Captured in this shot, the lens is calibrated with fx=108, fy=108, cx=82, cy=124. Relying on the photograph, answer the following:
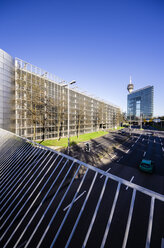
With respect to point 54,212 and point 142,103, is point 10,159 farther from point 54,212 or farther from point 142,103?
point 142,103

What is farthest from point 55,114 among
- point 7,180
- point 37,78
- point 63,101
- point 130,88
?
point 130,88

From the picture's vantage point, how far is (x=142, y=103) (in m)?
111

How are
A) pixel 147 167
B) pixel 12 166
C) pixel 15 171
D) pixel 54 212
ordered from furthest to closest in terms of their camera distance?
pixel 147 167 < pixel 54 212 < pixel 12 166 < pixel 15 171

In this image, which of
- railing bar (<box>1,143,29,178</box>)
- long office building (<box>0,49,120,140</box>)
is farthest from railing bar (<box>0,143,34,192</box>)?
long office building (<box>0,49,120,140</box>)

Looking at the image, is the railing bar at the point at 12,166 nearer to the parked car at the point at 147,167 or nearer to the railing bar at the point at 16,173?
the railing bar at the point at 16,173

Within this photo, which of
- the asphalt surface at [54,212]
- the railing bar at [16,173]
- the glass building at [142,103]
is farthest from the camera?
the glass building at [142,103]

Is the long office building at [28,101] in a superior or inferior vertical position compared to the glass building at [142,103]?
inferior

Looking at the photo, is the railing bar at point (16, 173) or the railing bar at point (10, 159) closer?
the railing bar at point (16, 173)

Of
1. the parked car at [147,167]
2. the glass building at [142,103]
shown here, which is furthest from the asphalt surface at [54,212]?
the glass building at [142,103]

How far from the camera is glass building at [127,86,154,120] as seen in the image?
106125 mm

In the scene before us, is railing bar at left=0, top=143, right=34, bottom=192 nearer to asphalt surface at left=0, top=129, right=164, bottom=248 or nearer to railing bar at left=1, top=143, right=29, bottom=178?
asphalt surface at left=0, top=129, right=164, bottom=248

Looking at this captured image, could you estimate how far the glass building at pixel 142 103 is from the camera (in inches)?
4178

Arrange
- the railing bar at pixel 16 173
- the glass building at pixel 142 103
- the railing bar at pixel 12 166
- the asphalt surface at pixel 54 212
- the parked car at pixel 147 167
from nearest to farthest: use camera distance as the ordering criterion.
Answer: the asphalt surface at pixel 54 212
the railing bar at pixel 16 173
the railing bar at pixel 12 166
the parked car at pixel 147 167
the glass building at pixel 142 103

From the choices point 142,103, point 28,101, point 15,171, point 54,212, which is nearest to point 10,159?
point 15,171
